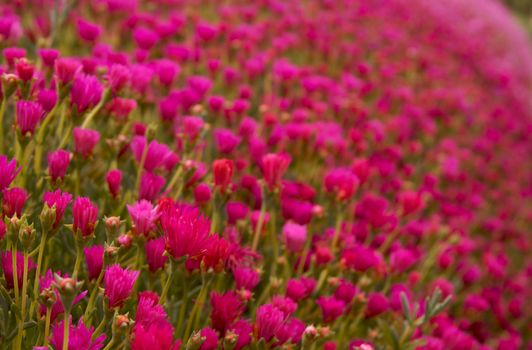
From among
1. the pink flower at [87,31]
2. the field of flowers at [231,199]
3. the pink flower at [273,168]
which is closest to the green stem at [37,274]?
the field of flowers at [231,199]

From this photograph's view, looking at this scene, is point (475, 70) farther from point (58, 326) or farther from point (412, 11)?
point (58, 326)

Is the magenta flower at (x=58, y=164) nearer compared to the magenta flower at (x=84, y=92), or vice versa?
the magenta flower at (x=58, y=164)

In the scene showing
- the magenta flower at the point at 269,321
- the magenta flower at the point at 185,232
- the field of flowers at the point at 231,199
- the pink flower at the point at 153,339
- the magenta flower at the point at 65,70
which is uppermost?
the magenta flower at the point at 185,232

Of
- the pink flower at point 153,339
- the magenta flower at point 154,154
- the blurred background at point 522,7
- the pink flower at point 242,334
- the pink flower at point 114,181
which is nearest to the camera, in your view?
the pink flower at point 153,339

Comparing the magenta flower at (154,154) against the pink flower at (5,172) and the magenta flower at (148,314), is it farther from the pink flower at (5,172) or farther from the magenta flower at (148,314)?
the magenta flower at (148,314)

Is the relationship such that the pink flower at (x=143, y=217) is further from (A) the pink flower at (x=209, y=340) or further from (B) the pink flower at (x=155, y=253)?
(A) the pink flower at (x=209, y=340)

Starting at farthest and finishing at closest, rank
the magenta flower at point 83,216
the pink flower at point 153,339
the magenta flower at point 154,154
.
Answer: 1. the magenta flower at point 154,154
2. the magenta flower at point 83,216
3. the pink flower at point 153,339

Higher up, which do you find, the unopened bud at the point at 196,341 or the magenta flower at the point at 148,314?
the magenta flower at the point at 148,314
